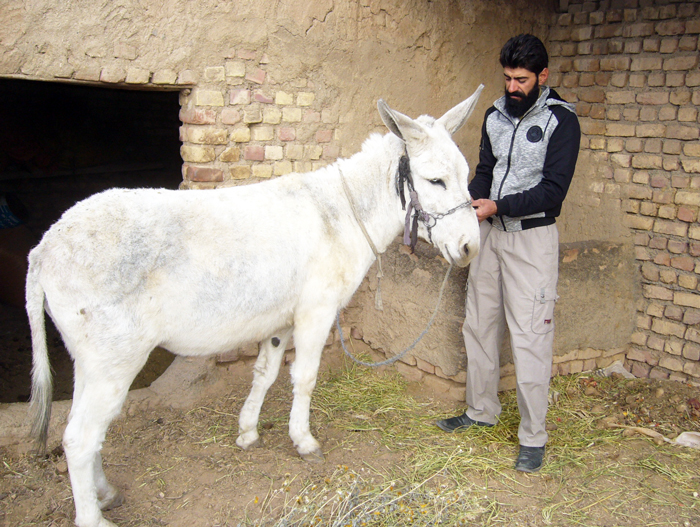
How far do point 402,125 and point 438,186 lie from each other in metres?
0.38

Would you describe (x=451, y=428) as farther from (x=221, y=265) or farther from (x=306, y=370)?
(x=221, y=265)

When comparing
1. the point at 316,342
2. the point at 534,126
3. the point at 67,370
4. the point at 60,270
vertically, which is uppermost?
the point at 534,126

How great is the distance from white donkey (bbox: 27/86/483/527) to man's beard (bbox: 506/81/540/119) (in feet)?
1.03

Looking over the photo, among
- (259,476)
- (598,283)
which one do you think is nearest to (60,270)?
(259,476)

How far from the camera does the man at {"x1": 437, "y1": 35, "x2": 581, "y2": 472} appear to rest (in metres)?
3.16

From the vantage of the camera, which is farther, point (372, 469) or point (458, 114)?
point (372, 469)

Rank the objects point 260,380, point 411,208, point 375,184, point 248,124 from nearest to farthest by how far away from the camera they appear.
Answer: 1. point 411,208
2. point 375,184
3. point 260,380
4. point 248,124

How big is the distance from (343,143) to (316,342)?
184 centimetres

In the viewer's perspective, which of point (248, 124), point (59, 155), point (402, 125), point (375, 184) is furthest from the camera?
point (59, 155)

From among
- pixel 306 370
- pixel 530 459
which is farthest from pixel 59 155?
pixel 530 459

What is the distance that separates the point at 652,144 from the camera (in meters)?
4.58

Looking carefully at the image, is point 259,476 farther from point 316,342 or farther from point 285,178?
point 285,178

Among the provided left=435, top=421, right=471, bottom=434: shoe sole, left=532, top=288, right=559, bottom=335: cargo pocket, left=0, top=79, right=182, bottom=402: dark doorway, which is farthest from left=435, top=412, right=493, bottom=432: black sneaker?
left=0, top=79, right=182, bottom=402: dark doorway

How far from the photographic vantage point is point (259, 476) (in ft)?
10.8
